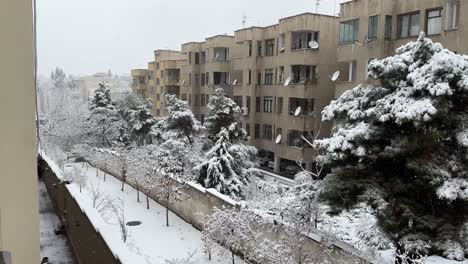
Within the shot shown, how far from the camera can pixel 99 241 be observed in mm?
6656

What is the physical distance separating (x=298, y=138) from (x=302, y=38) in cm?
507

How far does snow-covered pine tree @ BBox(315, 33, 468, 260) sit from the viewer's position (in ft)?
21.2

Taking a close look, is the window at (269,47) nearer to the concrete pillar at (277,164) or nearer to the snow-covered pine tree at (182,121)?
the concrete pillar at (277,164)

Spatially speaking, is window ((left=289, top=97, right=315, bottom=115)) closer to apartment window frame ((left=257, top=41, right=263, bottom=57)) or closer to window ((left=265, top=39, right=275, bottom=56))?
window ((left=265, top=39, right=275, bottom=56))

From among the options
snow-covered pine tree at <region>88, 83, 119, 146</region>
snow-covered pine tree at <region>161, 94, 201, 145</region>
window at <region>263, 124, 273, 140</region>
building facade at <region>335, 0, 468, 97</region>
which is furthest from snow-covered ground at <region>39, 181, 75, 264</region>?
snow-covered pine tree at <region>88, 83, 119, 146</region>

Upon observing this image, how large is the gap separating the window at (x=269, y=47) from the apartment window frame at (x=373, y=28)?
769 centimetres

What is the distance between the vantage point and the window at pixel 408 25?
14992 mm

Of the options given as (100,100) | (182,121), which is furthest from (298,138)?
Answer: (100,100)

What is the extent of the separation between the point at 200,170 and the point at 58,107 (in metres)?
27.5

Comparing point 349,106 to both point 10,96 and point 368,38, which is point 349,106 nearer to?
point 10,96

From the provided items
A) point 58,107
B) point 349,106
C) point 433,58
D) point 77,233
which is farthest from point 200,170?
point 58,107

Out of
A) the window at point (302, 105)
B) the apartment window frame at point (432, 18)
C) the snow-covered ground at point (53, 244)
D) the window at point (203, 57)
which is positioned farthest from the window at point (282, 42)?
the snow-covered ground at point (53, 244)

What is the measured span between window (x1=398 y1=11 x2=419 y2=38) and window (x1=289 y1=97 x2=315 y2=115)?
226 inches

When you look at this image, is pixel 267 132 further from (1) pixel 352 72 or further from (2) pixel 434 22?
(2) pixel 434 22
